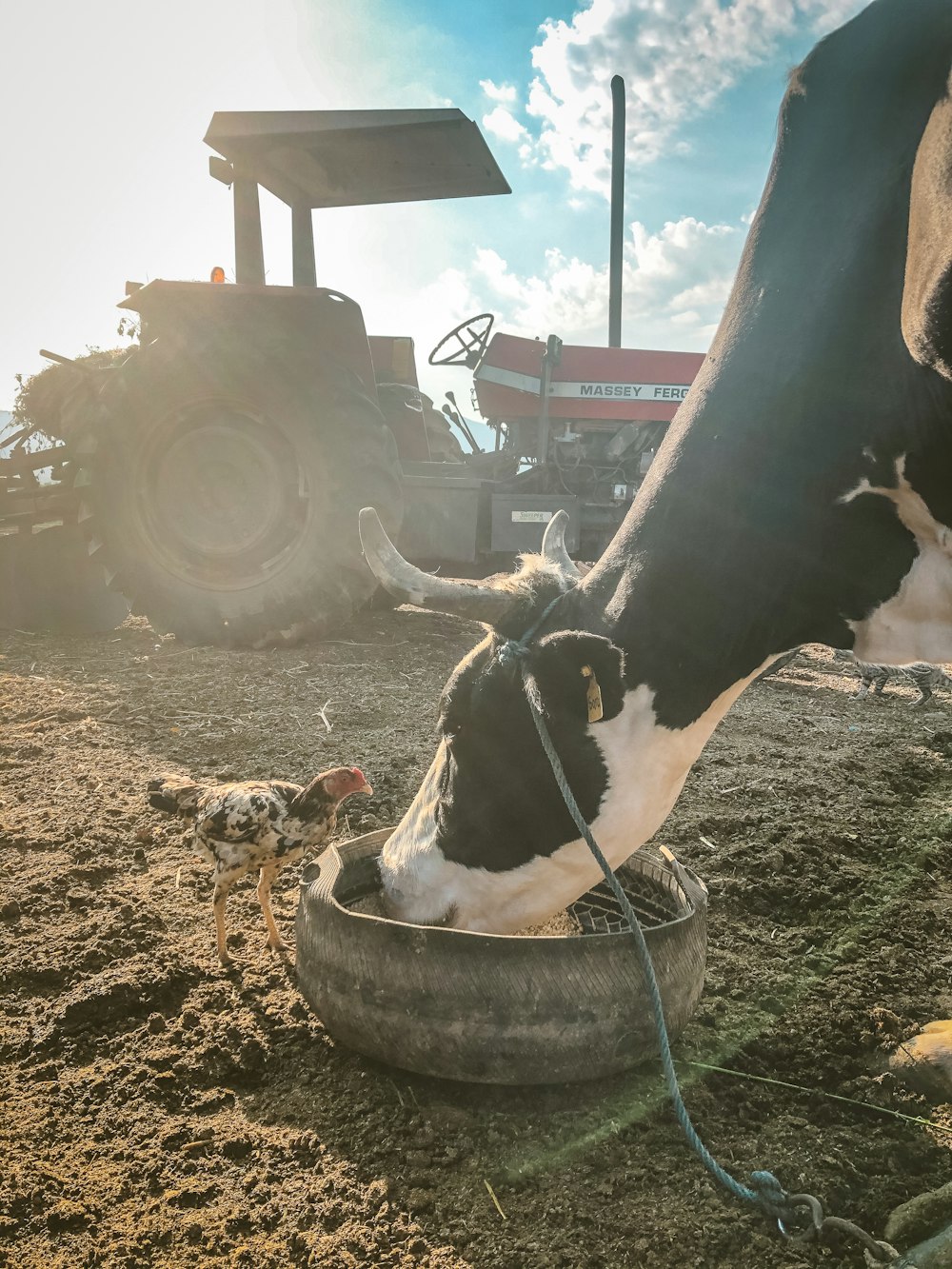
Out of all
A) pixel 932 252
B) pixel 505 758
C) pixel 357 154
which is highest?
pixel 357 154

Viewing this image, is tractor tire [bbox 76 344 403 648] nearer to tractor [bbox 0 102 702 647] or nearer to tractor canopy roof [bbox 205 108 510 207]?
tractor [bbox 0 102 702 647]

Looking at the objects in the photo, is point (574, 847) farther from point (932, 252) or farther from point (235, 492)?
point (235, 492)

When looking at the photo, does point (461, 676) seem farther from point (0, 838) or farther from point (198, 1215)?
point (0, 838)

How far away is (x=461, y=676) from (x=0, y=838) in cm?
204

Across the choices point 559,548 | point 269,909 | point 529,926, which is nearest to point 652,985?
point 529,926

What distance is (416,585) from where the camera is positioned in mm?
1751

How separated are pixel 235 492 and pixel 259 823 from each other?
3983mm

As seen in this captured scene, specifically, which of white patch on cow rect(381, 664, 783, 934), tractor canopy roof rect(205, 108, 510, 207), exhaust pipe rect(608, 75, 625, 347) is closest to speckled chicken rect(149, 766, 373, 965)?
white patch on cow rect(381, 664, 783, 934)

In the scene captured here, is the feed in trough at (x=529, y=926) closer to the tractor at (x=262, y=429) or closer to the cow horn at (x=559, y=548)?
the cow horn at (x=559, y=548)

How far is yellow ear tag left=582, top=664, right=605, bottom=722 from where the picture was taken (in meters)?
1.68

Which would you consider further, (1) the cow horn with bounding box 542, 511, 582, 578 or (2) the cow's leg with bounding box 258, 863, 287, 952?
(2) the cow's leg with bounding box 258, 863, 287, 952

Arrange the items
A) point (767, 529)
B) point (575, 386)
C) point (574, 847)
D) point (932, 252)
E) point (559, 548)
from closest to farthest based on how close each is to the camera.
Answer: point (932, 252) < point (767, 529) < point (574, 847) < point (559, 548) < point (575, 386)

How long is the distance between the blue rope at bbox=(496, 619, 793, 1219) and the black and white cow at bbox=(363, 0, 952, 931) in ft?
0.14

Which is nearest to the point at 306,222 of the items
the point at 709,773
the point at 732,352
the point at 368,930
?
the point at 709,773
